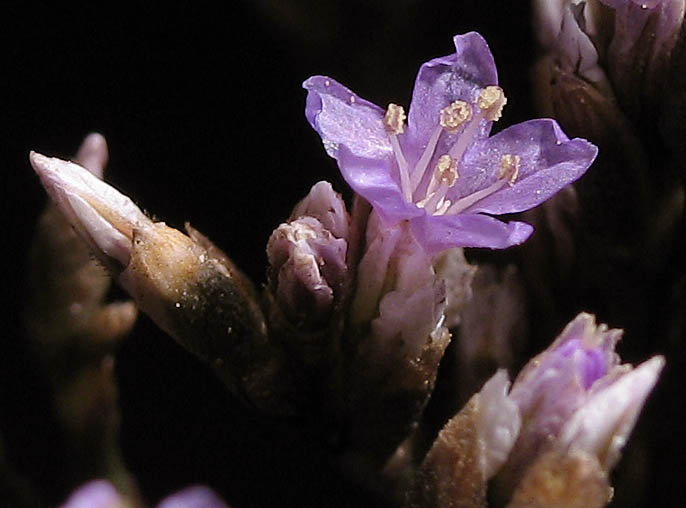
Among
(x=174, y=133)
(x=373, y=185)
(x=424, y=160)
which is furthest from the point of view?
(x=174, y=133)

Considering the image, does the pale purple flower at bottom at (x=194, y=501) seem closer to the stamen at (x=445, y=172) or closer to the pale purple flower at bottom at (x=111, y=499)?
the pale purple flower at bottom at (x=111, y=499)

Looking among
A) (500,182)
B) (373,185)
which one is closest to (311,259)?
(373,185)

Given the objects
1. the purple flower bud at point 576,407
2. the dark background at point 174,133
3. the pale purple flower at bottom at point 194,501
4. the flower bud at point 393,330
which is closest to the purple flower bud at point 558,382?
the purple flower bud at point 576,407

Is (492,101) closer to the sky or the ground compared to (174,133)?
closer to the sky

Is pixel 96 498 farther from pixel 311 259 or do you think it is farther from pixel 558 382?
pixel 558 382

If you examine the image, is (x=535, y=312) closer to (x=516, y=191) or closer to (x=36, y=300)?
(x=516, y=191)

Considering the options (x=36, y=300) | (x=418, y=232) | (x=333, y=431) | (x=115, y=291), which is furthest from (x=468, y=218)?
(x=115, y=291)
